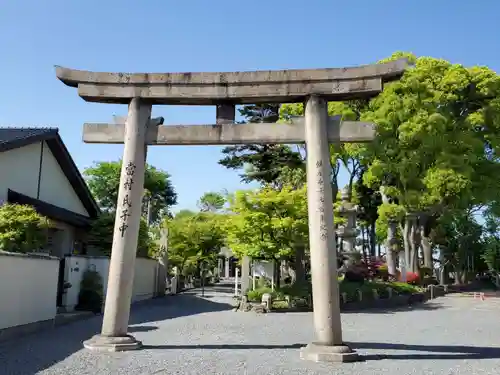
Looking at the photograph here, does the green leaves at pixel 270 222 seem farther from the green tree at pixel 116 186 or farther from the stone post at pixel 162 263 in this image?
the green tree at pixel 116 186

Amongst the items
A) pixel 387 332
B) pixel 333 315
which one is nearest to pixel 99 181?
pixel 387 332

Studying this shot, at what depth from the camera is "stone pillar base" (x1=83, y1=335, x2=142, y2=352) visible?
28.4ft

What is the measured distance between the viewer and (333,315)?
8.50m

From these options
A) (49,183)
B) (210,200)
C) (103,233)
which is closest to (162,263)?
(103,233)

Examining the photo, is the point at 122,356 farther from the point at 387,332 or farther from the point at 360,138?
the point at 387,332

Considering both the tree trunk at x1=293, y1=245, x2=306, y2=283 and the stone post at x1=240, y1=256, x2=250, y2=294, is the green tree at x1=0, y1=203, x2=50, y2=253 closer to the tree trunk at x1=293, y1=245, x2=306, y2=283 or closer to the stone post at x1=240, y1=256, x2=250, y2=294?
the stone post at x1=240, y1=256, x2=250, y2=294

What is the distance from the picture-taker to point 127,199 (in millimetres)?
9469

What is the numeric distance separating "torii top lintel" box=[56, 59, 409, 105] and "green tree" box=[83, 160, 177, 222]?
29.1 metres

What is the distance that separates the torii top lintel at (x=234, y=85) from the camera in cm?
920

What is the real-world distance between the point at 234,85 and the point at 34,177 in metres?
12.7

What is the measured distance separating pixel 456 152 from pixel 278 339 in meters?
19.5

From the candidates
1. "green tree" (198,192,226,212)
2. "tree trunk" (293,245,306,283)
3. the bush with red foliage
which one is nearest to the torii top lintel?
"tree trunk" (293,245,306,283)

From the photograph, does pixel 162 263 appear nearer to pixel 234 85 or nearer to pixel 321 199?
pixel 234 85

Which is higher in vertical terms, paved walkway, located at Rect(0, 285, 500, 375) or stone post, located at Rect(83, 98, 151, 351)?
stone post, located at Rect(83, 98, 151, 351)
